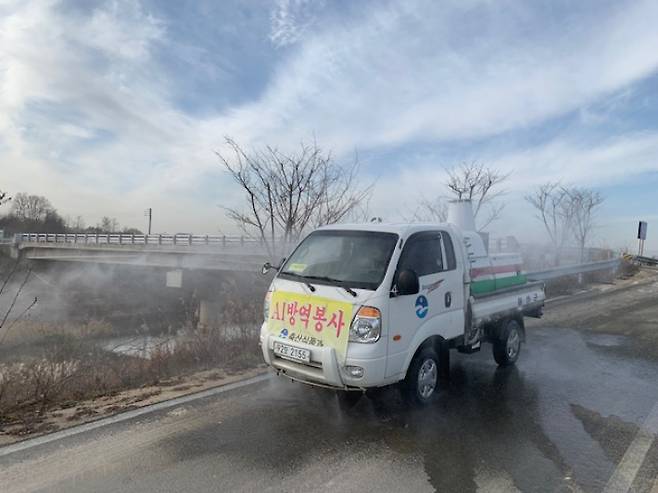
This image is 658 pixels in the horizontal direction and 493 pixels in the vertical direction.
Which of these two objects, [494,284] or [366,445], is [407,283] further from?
[494,284]

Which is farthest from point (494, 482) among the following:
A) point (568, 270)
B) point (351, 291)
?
point (568, 270)

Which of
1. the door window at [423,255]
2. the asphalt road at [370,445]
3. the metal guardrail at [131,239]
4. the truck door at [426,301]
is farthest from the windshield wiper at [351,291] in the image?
the metal guardrail at [131,239]

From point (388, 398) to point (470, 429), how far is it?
3.45 ft

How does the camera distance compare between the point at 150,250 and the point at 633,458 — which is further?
the point at 150,250

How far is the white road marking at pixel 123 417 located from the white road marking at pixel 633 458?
3.93 metres

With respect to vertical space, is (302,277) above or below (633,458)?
above

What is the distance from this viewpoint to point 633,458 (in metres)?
3.90

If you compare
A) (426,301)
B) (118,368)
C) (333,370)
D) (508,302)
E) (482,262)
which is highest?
(482,262)

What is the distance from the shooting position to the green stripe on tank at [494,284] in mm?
5795

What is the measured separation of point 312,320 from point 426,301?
1.26m

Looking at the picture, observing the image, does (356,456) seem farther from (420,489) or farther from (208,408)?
(208,408)

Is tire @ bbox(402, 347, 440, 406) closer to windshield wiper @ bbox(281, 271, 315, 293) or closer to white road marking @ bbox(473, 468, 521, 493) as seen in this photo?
white road marking @ bbox(473, 468, 521, 493)

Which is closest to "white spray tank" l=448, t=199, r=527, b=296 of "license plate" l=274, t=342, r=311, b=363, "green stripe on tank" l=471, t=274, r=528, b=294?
"green stripe on tank" l=471, t=274, r=528, b=294

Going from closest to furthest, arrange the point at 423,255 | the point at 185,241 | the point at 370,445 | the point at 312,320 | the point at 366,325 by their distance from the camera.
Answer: the point at 370,445 → the point at 366,325 → the point at 312,320 → the point at 423,255 → the point at 185,241
